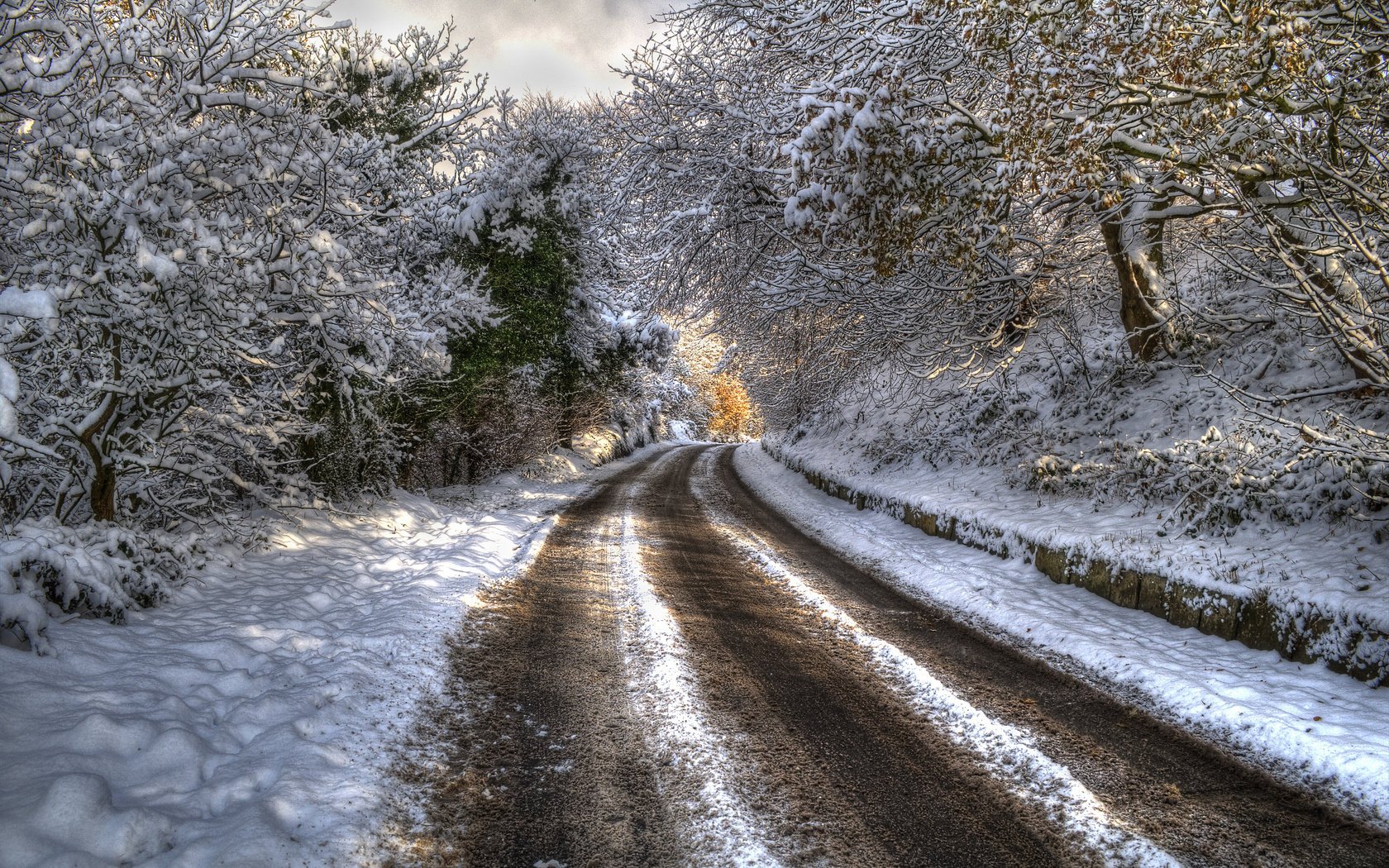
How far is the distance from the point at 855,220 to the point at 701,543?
5236 millimetres

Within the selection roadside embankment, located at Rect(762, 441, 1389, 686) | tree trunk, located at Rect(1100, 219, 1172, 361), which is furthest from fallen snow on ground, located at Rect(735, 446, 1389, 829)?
tree trunk, located at Rect(1100, 219, 1172, 361)

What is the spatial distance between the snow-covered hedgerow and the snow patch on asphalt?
3.65 meters

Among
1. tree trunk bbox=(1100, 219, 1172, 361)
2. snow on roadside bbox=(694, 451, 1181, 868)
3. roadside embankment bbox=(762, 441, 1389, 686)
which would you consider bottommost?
snow on roadside bbox=(694, 451, 1181, 868)

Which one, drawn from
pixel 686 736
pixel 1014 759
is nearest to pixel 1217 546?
pixel 1014 759

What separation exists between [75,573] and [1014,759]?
6136 mm

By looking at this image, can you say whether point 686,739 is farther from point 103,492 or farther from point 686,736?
point 103,492

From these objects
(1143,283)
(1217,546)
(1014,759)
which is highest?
(1143,283)

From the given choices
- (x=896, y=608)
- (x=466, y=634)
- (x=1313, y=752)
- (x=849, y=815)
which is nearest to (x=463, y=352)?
(x=466, y=634)

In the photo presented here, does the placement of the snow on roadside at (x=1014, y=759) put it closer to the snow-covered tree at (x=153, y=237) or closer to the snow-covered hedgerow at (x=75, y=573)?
the snow-covered tree at (x=153, y=237)

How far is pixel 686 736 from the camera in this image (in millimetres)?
3949

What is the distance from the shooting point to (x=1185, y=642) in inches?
213

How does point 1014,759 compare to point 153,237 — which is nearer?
point 1014,759

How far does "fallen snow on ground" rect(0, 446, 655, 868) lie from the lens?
267cm

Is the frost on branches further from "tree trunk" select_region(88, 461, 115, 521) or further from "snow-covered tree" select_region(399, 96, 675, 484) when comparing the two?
"snow-covered tree" select_region(399, 96, 675, 484)
